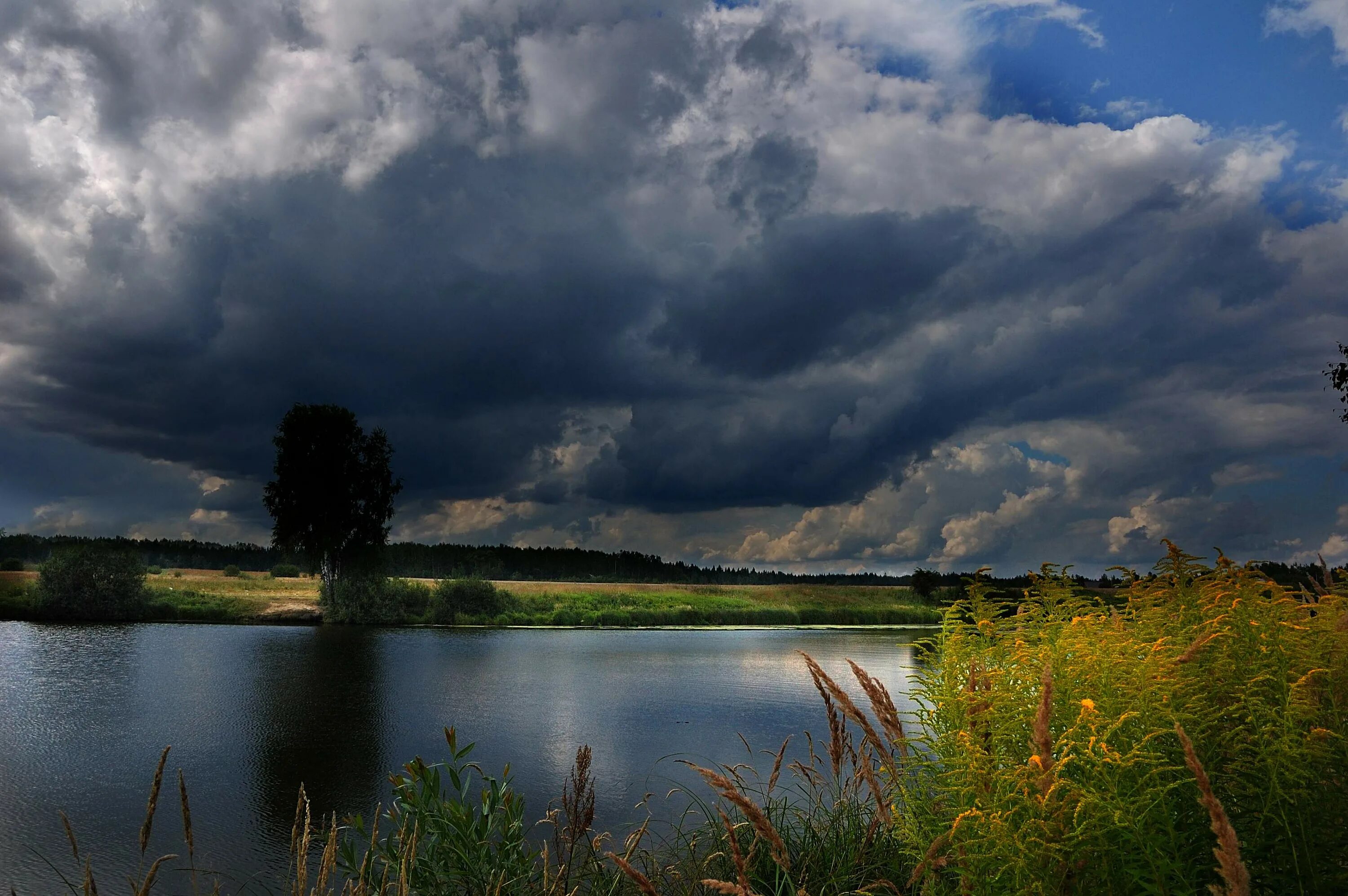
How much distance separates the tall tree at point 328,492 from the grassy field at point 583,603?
2.74 meters

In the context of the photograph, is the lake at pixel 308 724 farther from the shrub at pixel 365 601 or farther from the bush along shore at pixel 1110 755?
the shrub at pixel 365 601

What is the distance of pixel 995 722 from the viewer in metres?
2.62

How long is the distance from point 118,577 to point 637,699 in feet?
89.8

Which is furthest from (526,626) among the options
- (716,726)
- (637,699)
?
(716,726)

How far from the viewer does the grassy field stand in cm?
3350

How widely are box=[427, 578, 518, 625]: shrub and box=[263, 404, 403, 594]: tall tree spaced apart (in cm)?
410

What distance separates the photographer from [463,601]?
1415 inches

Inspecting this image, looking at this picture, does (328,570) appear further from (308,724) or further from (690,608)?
(308,724)

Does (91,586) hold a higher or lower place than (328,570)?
lower

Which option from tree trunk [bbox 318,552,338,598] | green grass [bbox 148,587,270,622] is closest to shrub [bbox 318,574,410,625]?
tree trunk [bbox 318,552,338,598]

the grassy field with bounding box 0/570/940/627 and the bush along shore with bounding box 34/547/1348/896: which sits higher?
the bush along shore with bounding box 34/547/1348/896

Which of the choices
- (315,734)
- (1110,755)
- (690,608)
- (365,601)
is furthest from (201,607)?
(1110,755)

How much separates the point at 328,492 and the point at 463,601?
26.5ft

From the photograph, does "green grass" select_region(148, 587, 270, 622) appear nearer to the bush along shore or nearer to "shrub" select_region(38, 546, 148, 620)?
"shrub" select_region(38, 546, 148, 620)
